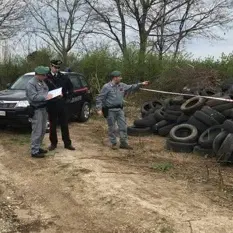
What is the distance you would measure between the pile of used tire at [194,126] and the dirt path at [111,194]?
419 mm

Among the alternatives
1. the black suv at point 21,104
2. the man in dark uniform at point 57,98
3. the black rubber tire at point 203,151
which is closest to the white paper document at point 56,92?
the man in dark uniform at point 57,98

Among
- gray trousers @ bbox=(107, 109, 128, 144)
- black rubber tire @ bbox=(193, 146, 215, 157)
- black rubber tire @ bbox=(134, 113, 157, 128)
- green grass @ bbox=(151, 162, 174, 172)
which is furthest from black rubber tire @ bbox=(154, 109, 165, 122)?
green grass @ bbox=(151, 162, 174, 172)

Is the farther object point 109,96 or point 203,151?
point 109,96

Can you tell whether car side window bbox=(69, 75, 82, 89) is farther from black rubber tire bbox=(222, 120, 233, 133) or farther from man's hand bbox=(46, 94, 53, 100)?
black rubber tire bbox=(222, 120, 233, 133)

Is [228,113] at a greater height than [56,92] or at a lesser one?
lesser

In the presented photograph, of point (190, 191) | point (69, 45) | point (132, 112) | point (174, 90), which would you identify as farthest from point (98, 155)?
point (69, 45)

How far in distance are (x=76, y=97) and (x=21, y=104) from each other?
277cm

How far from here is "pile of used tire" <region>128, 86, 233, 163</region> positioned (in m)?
9.03

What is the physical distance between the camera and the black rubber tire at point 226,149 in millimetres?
8461

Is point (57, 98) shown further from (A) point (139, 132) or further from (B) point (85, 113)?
(B) point (85, 113)

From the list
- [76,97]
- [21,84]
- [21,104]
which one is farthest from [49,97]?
[76,97]

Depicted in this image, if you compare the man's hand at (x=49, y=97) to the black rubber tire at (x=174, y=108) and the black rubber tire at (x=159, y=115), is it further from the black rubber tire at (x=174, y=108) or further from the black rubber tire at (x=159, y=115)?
the black rubber tire at (x=174, y=108)

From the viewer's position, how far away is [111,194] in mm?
6422

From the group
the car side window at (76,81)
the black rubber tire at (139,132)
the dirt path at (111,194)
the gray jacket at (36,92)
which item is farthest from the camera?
the car side window at (76,81)
